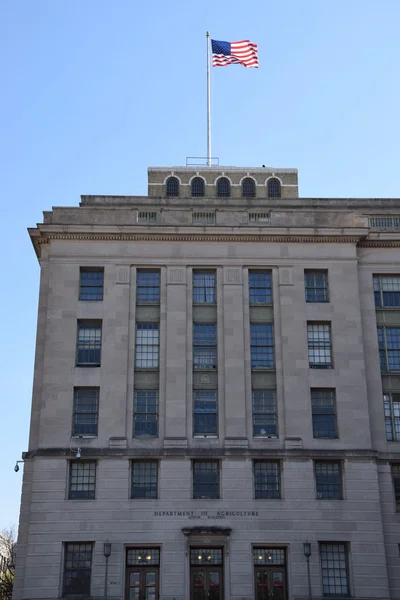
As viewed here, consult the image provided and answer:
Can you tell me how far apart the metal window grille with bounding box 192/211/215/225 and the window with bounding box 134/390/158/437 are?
36.5ft

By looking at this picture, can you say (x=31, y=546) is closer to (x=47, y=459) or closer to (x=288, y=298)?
(x=47, y=459)

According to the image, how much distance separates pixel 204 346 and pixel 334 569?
552 inches

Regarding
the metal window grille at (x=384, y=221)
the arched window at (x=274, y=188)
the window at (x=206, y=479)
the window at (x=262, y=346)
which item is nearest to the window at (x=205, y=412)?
the window at (x=206, y=479)

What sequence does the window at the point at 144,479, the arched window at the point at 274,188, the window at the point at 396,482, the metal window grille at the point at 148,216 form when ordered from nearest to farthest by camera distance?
the window at the point at 144,479 → the window at the point at 396,482 → the metal window grille at the point at 148,216 → the arched window at the point at 274,188

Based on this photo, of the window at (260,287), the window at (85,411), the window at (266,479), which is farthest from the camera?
the window at (260,287)

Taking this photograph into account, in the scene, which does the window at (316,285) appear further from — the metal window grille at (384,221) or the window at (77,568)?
the window at (77,568)

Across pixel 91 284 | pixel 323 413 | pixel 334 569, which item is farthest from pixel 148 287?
pixel 334 569

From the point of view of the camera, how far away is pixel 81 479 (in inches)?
1623

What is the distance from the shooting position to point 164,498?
133 feet

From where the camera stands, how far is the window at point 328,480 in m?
41.5

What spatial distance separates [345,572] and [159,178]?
30646 millimetres

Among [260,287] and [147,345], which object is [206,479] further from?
[260,287]

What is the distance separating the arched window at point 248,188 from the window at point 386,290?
13745mm

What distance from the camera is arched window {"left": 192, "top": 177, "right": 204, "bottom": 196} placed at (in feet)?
186
